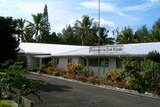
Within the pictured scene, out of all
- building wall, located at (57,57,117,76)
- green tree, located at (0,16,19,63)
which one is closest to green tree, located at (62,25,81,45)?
building wall, located at (57,57,117,76)

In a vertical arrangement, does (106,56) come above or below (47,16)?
below

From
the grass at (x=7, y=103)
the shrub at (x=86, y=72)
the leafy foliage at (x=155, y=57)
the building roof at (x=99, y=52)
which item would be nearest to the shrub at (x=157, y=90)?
the leafy foliage at (x=155, y=57)

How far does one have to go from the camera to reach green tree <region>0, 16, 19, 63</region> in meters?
31.3

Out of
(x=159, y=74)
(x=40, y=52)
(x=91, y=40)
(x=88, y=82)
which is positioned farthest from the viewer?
(x=91, y=40)

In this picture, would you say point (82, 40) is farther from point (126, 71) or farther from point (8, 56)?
point (126, 71)

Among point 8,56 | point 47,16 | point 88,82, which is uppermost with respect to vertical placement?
point 47,16

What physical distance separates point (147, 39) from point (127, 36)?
348 centimetres

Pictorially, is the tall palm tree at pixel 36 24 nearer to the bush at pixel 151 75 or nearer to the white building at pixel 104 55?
the white building at pixel 104 55

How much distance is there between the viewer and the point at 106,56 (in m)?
36.7

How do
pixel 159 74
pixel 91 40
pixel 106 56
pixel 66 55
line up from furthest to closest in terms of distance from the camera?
1. pixel 91 40
2. pixel 66 55
3. pixel 106 56
4. pixel 159 74

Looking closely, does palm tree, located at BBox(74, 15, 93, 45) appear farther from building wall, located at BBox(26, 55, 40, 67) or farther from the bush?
the bush

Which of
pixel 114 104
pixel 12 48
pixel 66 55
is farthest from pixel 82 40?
pixel 114 104

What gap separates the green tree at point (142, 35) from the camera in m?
60.5

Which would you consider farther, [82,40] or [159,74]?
[82,40]
